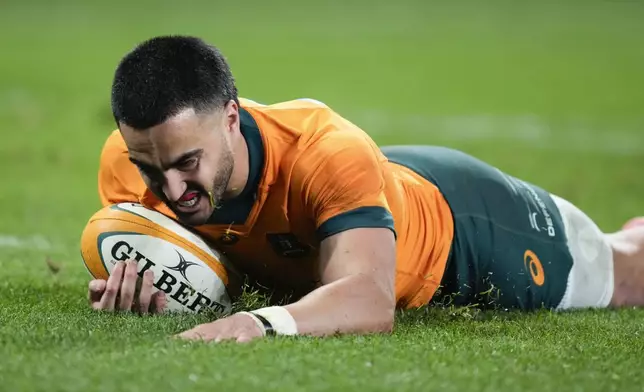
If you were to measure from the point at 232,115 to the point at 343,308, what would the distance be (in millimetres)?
871

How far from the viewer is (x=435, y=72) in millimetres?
18547

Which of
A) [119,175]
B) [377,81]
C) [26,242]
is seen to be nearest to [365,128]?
[377,81]

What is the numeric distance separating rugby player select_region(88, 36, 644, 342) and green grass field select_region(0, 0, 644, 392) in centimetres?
18

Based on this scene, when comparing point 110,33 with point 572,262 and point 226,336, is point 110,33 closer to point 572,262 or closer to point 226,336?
point 572,262

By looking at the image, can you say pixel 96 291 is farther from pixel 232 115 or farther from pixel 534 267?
pixel 534 267

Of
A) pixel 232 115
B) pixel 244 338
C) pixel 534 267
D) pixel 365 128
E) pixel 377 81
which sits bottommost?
pixel 377 81

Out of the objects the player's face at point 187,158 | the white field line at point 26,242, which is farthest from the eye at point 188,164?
the white field line at point 26,242

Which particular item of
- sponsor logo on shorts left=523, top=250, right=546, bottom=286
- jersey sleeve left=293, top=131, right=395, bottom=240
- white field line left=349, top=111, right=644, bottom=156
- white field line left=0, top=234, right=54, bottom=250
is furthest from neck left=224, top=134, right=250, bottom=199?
white field line left=349, top=111, right=644, bottom=156

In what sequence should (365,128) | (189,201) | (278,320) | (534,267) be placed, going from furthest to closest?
(365,128) → (534,267) → (189,201) → (278,320)

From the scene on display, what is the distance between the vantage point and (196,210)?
471 centimetres

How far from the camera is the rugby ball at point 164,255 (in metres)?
5.10

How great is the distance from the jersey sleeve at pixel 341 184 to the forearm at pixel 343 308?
0.74ft

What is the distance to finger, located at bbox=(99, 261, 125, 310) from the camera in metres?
5.03

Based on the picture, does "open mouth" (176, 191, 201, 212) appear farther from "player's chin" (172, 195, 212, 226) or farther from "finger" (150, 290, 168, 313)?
"finger" (150, 290, 168, 313)
